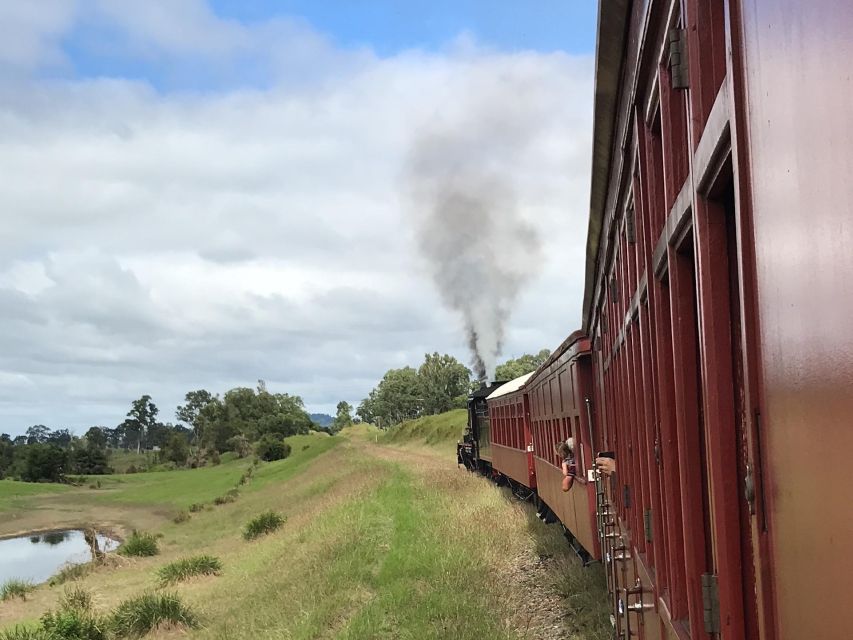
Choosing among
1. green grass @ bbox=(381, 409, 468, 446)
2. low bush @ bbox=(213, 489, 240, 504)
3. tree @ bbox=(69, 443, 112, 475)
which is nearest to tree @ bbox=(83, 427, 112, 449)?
tree @ bbox=(69, 443, 112, 475)

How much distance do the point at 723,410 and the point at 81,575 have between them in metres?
25.7

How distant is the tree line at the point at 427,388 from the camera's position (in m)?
107

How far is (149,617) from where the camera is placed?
13.3 metres

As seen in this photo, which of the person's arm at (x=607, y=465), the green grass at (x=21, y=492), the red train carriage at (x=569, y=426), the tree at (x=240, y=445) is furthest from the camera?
the tree at (x=240, y=445)

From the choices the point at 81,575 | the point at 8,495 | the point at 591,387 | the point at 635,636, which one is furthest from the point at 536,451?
the point at 8,495

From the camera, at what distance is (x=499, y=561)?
1236 cm

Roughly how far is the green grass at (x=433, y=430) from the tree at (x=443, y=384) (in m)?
31.8

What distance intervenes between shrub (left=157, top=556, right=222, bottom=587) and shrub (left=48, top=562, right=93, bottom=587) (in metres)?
5.97

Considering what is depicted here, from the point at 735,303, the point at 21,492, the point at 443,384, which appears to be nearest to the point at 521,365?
the point at 443,384

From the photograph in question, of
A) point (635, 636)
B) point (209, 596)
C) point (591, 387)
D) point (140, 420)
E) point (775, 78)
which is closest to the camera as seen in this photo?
point (775, 78)

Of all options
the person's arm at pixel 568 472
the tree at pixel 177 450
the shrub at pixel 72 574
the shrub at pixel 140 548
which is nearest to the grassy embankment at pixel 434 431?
the shrub at pixel 140 548

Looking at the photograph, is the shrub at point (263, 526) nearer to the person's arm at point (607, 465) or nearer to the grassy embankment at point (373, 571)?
the grassy embankment at point (373, 571)

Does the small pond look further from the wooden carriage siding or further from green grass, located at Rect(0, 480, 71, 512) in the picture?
the wooden carriage siding

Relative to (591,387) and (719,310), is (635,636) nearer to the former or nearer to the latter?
(719,310)
